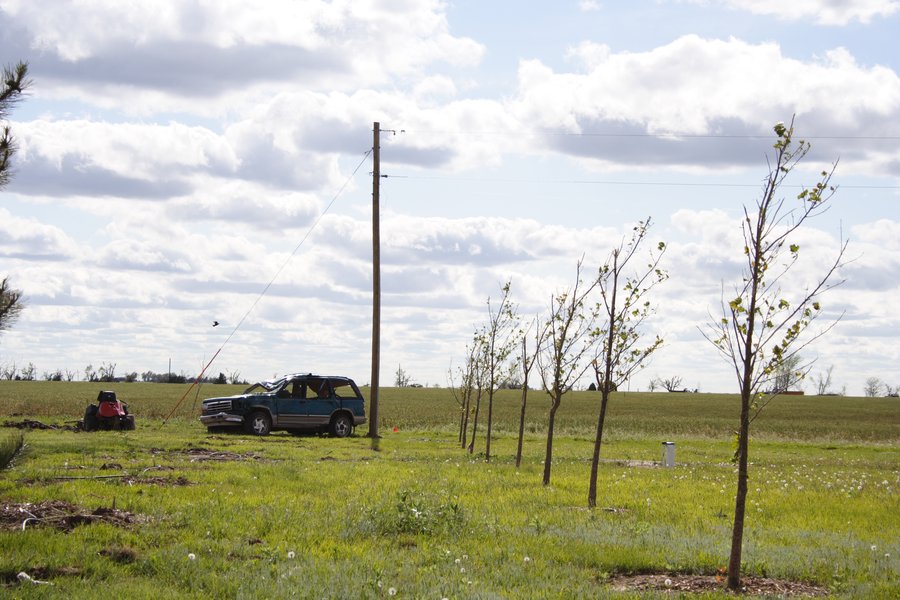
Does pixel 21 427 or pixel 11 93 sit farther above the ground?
pixel 11 93

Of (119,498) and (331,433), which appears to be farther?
(331,433)

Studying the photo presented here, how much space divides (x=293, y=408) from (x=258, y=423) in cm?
132

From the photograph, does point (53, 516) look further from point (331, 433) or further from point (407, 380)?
point (407, 380)

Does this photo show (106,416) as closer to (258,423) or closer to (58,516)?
(258,423)

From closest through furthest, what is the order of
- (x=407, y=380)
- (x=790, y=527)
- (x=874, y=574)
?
(x=874, y=574) → (x=790, y=527) → (x=407, y=380)

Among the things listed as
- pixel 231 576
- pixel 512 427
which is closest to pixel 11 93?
pixel 231 576

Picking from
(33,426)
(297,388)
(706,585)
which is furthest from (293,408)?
(706,585)

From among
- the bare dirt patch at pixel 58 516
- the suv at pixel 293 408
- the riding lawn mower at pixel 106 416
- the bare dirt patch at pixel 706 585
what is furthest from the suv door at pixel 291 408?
the bare dirt patch at pixel 706 585

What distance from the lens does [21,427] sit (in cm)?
2764

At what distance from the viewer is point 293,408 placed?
102ft

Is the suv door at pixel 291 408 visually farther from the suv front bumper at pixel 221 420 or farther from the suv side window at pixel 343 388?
the suv front bumper at pixel 221 420

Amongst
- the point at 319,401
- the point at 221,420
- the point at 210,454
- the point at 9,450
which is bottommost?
the point at 221,420

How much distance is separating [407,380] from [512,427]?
284ft

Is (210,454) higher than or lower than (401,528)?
lower
